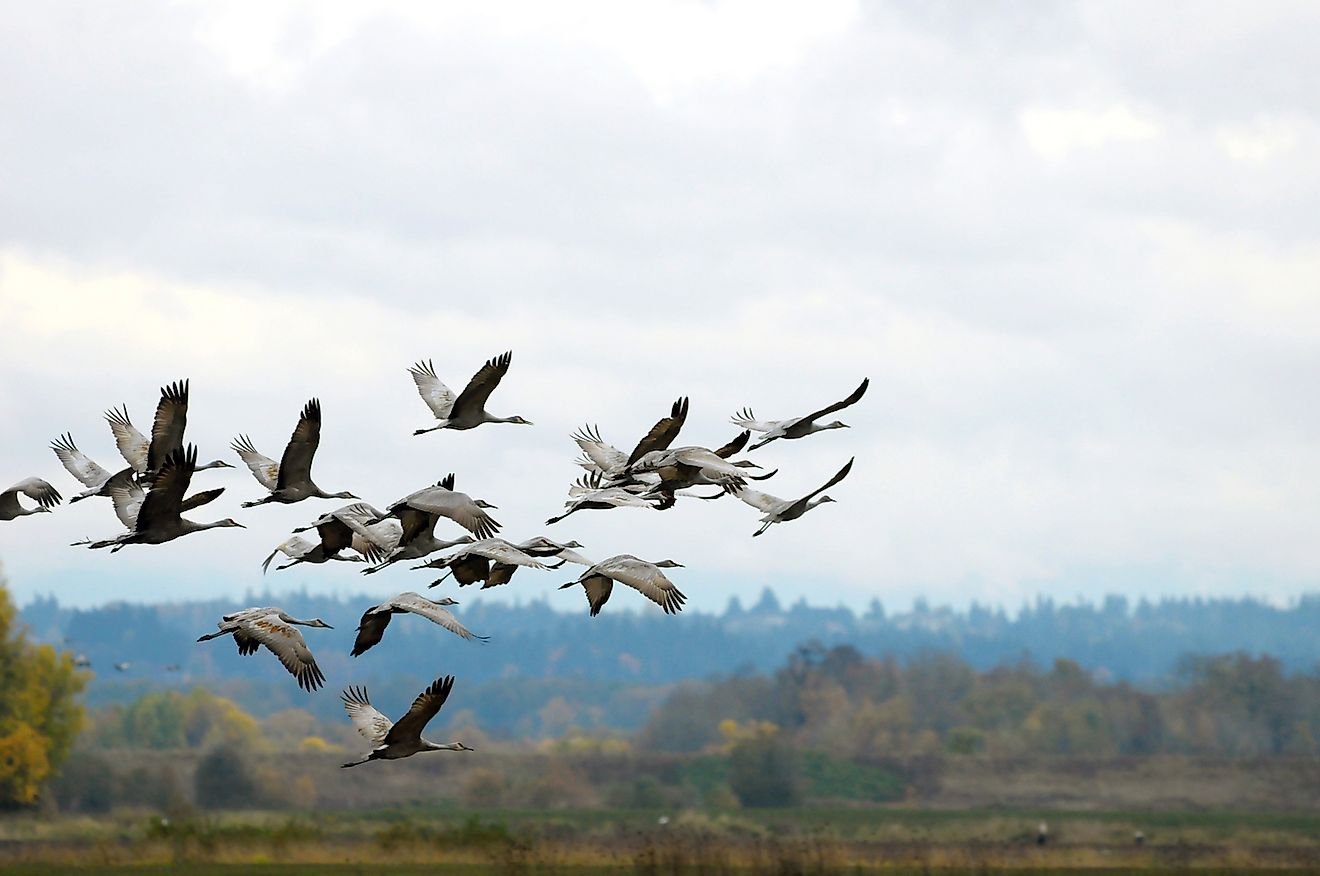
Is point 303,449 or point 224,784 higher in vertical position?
point 303,449

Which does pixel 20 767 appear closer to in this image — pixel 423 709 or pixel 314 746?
pixel 314 746

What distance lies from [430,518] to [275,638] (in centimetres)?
225

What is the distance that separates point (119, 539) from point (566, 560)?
15.3 ft

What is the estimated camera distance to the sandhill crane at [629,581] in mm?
19656

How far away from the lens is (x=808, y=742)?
338 ft

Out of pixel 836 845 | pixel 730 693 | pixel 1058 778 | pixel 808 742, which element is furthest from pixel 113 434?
pixel 730 693

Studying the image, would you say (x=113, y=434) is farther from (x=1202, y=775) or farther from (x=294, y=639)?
(x=1202, y=775)

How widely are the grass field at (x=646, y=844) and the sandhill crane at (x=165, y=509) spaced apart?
21.9m

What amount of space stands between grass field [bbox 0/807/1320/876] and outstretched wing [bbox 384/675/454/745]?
896 inches

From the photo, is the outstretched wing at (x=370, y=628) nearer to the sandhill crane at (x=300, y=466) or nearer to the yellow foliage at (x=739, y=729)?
the sandhill crane at (x=300, y=466)

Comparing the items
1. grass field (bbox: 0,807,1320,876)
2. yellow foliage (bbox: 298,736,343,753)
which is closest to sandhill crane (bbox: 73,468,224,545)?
grass field (bbox: 0,807,1320,876)

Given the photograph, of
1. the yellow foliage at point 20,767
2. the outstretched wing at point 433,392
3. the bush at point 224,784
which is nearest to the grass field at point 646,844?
the yellow foliage at point 20,767

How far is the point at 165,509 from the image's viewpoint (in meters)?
19.4

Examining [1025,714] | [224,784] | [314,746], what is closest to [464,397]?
[224,784]
